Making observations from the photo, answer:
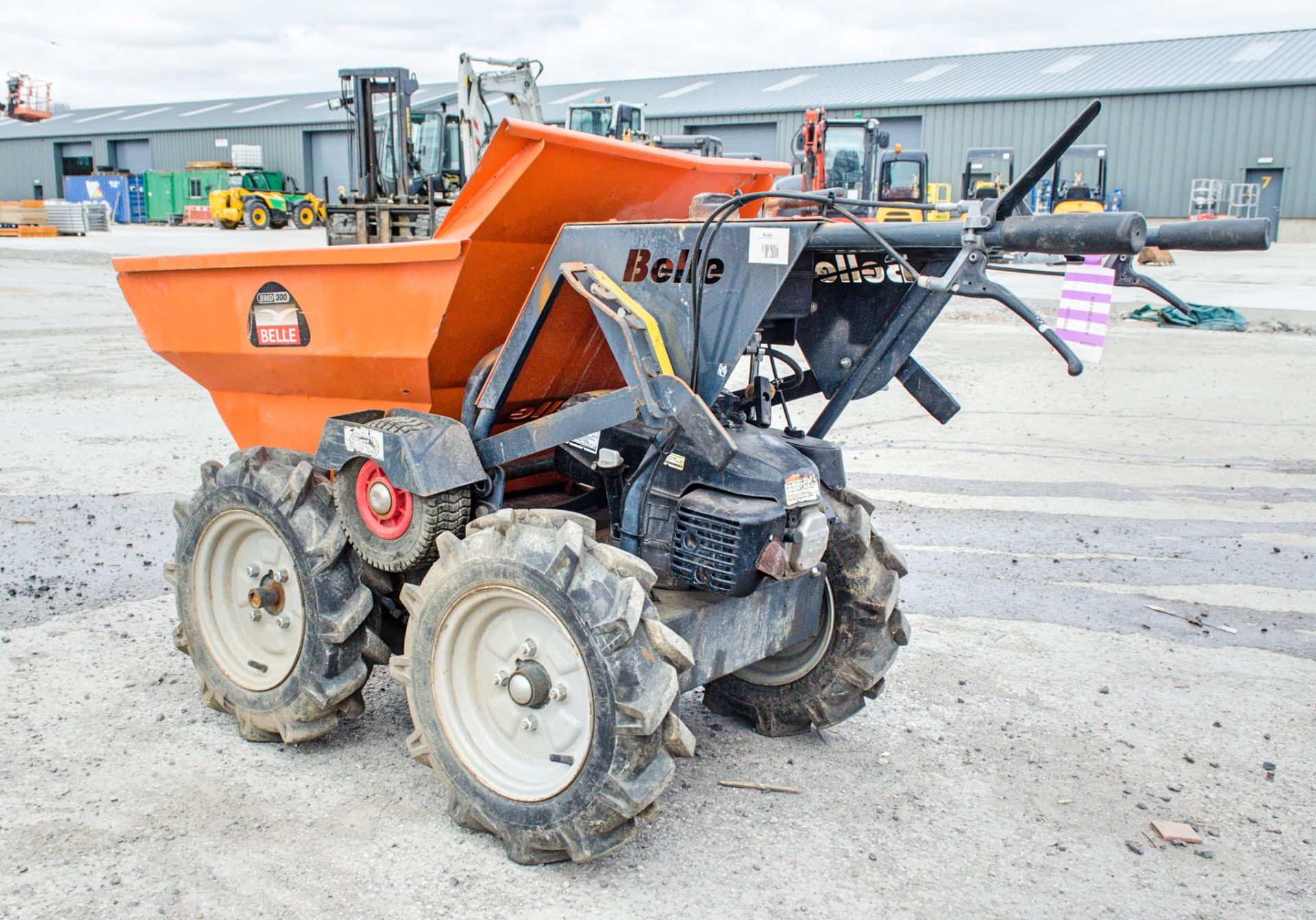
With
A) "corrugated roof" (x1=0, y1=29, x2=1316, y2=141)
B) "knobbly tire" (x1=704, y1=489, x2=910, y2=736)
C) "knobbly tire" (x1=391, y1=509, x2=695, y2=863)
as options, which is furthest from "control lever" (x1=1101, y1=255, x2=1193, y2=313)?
"corrugated roof" (x1=0, y1=29, x2=1316, y2=141)

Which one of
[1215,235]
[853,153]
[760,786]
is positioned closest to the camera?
[1215,235]

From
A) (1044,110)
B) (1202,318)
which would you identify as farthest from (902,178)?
(1044,110)

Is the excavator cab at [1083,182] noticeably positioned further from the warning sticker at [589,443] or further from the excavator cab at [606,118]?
the warning sticker at [589,443]

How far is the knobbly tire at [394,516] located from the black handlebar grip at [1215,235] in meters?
2.07

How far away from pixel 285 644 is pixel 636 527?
1.42m

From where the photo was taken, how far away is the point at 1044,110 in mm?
36719

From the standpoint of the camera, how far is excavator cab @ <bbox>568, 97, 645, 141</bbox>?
79.1ft

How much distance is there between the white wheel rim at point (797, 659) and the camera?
3.76 meters

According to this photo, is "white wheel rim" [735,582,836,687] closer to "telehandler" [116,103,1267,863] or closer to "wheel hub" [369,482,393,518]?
"telehandler" [116,103,1267,863]

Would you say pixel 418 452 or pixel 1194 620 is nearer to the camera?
pixel 418 452

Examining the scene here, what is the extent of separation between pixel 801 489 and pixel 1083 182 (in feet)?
106

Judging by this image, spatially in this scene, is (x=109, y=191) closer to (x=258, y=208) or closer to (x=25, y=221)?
(x=258, y=208)

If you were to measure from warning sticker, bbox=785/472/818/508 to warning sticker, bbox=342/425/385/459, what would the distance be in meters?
1.21

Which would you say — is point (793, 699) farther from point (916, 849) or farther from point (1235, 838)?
point (1235, 838)
